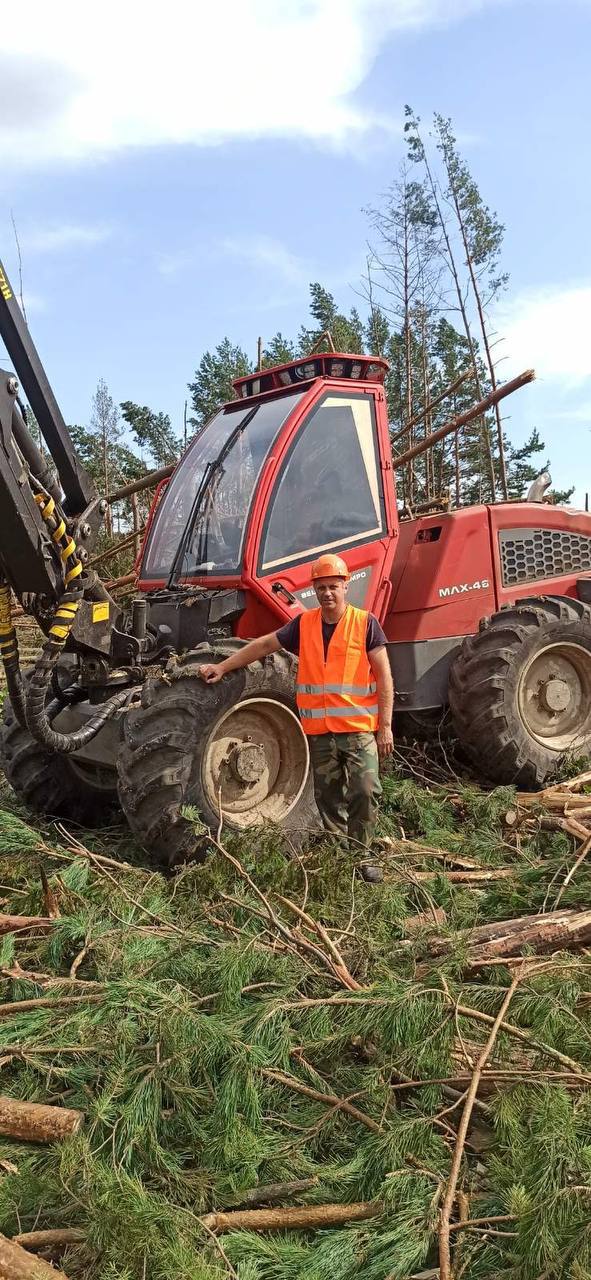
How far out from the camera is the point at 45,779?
19.8ft

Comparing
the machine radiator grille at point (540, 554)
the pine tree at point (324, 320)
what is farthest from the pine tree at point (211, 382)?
the machine radiator grille at point (540, 554)

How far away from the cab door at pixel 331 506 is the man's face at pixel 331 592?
760 millimetres

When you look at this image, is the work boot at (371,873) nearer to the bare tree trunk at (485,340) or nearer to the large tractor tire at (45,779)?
the large tractor tire at (45,779)

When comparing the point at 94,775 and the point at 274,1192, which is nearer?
the point at 274,1192

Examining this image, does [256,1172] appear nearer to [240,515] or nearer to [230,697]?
[230,697]

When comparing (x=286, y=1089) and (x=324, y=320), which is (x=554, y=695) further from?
→ (x=324, y=320)

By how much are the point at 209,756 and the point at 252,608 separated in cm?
106

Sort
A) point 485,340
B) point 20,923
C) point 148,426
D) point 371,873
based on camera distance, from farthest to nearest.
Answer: point 148,426 < point 485,340 < point 371,873 < point 20,923

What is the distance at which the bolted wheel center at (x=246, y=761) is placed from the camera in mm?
4988

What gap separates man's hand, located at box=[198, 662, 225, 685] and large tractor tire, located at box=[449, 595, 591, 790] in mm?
2306

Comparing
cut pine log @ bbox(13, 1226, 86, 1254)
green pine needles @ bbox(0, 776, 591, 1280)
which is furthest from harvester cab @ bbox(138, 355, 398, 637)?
cut pine log @ bbox(13, 1226, 86, 1254)

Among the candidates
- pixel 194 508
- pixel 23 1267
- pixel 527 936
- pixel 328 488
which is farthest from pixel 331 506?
pixel 23 1267

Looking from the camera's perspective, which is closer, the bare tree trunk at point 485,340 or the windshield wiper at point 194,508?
the windshield wiper at point 194,508

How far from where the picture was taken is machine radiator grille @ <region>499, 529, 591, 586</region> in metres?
7.31
